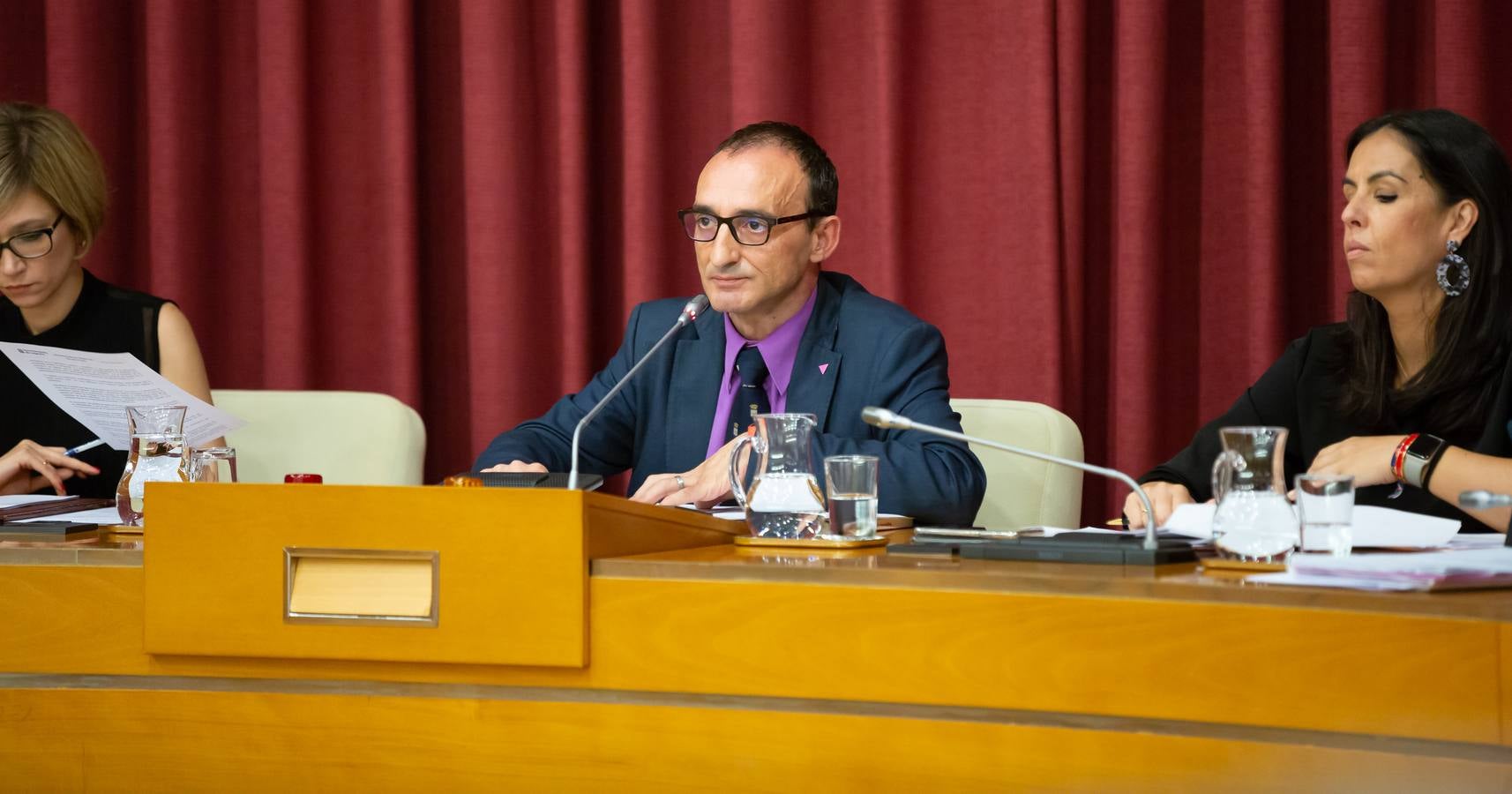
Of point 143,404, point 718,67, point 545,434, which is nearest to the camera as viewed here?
point 143,404

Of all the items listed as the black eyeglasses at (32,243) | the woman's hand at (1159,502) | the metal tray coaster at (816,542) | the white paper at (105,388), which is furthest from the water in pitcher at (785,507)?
the black eyeglasses at (32,243)

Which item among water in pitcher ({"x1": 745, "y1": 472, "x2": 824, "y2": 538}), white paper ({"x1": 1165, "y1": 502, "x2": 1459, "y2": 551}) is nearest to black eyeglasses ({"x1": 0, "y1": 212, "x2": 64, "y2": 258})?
water in pitcher ({"x1": 745, "y1": 472, "x2": 824, "y2": 538})

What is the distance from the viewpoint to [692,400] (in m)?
2.38

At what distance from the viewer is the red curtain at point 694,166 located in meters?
2.95

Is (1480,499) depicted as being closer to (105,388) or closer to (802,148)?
(802,148)

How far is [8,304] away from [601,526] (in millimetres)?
1890

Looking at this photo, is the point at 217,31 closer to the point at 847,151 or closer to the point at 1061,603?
the point at 847,151

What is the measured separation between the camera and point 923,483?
1959 mm

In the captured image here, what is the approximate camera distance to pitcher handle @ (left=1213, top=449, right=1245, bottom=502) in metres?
1.36

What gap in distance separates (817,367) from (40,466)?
124cm

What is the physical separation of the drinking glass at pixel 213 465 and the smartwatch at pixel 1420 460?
1.49m

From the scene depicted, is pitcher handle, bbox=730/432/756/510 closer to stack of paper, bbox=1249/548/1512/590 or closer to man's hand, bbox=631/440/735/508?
man's hand, bbox=631/440/735/508

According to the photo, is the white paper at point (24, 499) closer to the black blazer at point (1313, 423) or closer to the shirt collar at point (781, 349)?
the shirt collar at point (781, 349)

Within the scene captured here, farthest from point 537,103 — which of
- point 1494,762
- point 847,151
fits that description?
point 1494,762
